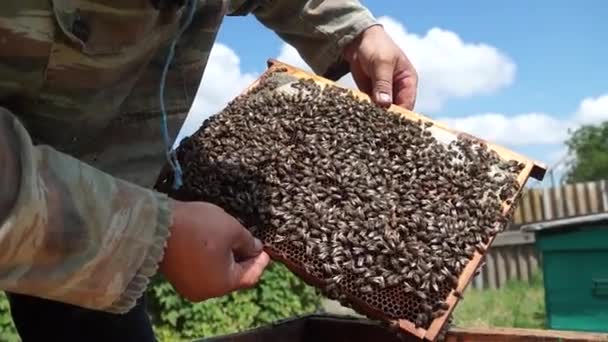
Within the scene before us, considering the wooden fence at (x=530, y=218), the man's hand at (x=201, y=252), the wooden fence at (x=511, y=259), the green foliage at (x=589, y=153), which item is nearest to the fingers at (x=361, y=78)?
the man's hand at (x=201, y=252)

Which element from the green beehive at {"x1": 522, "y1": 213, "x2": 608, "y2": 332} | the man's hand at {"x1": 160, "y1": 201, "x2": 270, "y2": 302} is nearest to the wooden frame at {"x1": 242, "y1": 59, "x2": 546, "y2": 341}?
the man's hand at {"x1": 160, "y1": 201, "x2": 270, "y2": 302}

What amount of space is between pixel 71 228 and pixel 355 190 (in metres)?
0.84

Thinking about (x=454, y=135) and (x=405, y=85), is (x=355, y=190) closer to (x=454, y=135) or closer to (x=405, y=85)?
(x=454, y=135)

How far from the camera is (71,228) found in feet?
4.37

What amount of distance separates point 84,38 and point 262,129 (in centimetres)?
71

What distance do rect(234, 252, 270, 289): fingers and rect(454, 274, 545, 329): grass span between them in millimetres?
4280

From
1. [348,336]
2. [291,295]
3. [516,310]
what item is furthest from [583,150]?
[348,336]

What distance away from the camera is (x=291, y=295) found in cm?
604

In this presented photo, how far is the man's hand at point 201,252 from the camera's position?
1.44 meters

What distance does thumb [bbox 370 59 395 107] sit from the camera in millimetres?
2309

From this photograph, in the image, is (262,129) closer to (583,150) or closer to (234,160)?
(234,160)

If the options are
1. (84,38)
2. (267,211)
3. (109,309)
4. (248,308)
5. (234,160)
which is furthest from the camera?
(248,308)

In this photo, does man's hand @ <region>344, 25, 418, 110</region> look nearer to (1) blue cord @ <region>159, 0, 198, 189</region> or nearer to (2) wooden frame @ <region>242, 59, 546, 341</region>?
(2) wooden frame @ <region>242, 59, 546, 341</region>

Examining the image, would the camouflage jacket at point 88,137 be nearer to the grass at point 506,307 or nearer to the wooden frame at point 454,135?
the wooden frame at point 454,135
